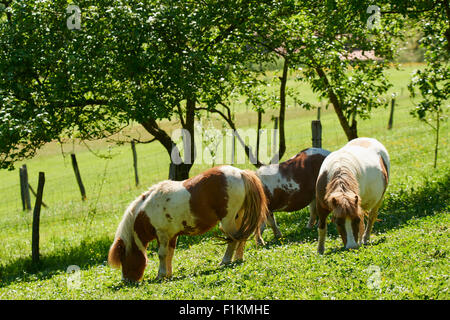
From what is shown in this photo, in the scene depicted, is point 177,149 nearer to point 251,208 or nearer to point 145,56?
point 145,56

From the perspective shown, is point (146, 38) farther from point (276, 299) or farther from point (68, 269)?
point (276, 299)

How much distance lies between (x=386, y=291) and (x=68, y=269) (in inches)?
356

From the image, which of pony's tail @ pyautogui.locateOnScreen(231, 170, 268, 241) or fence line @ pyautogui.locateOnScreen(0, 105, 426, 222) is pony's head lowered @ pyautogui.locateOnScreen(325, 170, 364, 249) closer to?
pony's tail @ pyautogui.locateOnScreen(231, 170, 268, 241)

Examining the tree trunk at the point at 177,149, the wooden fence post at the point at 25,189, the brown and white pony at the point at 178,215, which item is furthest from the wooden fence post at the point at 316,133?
the wooden fence post at the point at 25,189

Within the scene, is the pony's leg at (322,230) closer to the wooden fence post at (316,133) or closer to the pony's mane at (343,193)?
the pony's mane at (343,193)

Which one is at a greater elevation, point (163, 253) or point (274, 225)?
point (163, 253)

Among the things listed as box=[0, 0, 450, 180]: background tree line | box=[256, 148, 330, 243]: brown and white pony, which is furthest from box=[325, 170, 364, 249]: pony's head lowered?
box=[0, 0, 450, 180]: background tree line

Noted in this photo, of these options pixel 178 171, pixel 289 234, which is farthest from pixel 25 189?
pixel 289 234

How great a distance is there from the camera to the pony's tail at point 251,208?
35.3 ft

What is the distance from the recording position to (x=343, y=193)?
981 centimetres

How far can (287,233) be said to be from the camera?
1396 cm

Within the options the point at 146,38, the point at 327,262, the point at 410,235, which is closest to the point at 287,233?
the point at 410,235

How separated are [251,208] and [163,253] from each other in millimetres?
2043
